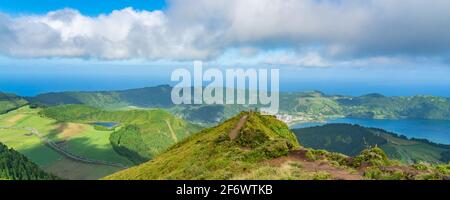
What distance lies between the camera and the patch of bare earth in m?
27.4

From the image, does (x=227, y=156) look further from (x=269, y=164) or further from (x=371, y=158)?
(x=371, y=158)

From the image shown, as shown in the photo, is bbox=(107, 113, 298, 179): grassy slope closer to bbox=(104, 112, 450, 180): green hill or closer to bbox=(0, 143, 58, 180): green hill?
bbox=(104, 112, 450, 180): green hill

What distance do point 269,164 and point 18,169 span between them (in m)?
156

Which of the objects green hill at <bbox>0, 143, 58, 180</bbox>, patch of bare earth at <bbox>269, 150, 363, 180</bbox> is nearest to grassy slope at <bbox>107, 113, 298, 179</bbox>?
patch of bare earth at <bbox>269, 150, 363, 180</bbox>

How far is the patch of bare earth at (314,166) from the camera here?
2739cm

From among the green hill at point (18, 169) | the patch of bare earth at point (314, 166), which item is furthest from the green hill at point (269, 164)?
the green hill at point (18, 169)

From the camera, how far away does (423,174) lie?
84.3 feet

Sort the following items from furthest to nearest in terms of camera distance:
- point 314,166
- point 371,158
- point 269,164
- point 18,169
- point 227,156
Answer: point 18,169 → point 227,156 → point 269,164 → point 371,158 → point 314,166

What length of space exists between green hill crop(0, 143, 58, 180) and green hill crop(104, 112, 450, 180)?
122488mm

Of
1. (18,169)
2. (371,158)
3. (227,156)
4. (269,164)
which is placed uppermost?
(371,158)

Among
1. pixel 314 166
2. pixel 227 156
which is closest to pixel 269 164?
pixel 314 166

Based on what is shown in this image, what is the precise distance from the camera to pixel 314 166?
1233 inches
